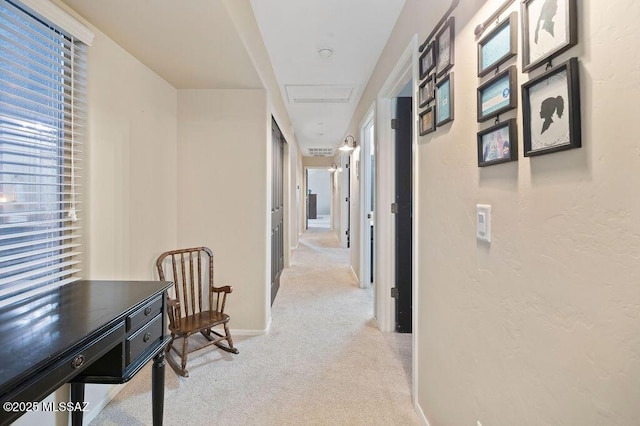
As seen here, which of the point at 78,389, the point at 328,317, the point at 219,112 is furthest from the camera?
the point at 328,317

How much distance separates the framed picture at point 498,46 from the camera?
860 mm

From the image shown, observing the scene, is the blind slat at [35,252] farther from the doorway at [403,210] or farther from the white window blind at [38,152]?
the doorway at [403,210]

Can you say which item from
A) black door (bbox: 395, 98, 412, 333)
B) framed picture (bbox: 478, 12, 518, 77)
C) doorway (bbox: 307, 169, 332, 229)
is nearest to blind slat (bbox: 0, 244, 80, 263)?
framed picture (bbox: 478, 12, 518, 77)

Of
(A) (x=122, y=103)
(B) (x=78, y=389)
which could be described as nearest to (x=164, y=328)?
(B) (x=78, y=389)

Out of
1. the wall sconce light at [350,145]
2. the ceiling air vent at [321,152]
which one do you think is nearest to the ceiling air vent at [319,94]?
the wall sconce light at [350,145]

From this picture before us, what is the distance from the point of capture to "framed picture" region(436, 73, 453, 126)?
49.4 inches

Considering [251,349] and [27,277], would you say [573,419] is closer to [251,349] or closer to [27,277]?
[27,277]

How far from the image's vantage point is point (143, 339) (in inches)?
51.3

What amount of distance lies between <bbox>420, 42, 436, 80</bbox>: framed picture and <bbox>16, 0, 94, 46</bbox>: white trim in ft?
5.62

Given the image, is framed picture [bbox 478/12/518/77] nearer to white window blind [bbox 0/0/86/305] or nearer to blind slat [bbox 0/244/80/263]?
white window blind [bbox 0/0/86/305]

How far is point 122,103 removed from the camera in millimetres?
1854

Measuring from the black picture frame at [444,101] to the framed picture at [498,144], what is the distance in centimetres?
27

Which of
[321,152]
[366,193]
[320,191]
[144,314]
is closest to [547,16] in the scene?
[144,314]

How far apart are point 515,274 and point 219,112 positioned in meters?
2.45
